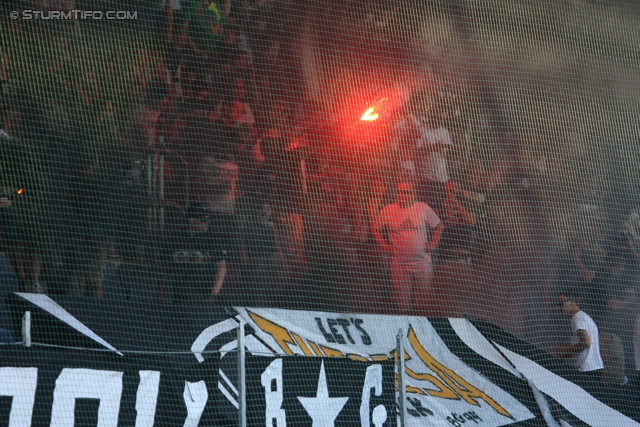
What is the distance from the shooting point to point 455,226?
33.1 feet

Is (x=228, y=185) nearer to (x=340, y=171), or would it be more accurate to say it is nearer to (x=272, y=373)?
(x=340, y=171)

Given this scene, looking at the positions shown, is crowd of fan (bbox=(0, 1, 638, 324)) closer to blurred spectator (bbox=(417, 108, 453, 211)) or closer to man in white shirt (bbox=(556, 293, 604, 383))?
blurred spectator (bbox=(417, 108, 453, 211))

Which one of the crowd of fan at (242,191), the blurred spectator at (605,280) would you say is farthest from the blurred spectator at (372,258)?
the blurred spectator at (605,280)

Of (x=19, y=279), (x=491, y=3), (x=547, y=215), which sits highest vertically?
(x=491, y=3)

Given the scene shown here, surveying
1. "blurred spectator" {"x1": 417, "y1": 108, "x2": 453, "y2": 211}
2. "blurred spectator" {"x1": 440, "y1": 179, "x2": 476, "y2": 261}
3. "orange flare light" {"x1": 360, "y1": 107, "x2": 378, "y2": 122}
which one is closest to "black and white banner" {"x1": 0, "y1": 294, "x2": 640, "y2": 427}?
"blurred spectator" {"x1": 440, "y1": 179, "x2": 476, "y2": 261}

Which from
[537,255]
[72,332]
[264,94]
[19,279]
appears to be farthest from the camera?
[537,255]

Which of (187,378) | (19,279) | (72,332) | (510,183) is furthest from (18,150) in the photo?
(510,183)

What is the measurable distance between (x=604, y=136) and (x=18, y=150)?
6666mm

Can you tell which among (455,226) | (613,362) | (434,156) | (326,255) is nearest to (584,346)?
(613,362)

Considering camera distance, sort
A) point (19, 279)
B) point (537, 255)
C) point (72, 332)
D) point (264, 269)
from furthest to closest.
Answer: point (537, 255)
point (264, 269)
point (19, 279)
point (72, 332)

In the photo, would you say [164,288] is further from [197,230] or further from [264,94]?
[264,94]

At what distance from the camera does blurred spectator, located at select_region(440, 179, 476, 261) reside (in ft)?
33.0

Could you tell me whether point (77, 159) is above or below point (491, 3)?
below

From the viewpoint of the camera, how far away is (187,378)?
665cm
